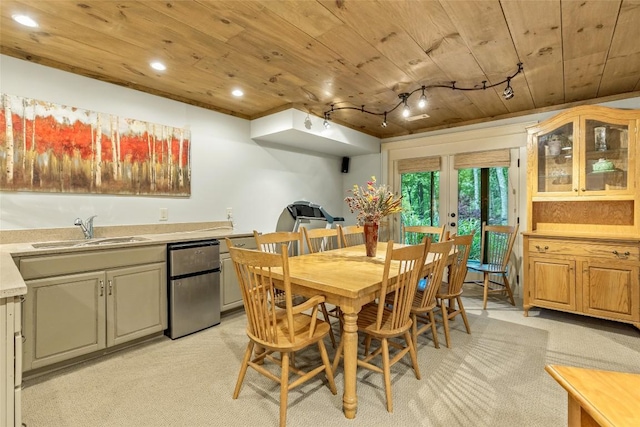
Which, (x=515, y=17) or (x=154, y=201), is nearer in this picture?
(x=515, y=17)

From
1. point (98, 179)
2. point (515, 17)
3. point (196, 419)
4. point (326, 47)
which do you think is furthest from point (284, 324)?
point (515, 17)

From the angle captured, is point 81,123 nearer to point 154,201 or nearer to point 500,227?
point 154,201

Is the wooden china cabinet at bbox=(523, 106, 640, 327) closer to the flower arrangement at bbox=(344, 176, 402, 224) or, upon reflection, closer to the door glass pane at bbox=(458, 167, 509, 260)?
the door glass pane at bbox=(458, 167, 509, 260)

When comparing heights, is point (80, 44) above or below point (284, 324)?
above

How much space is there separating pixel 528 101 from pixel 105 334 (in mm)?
4731

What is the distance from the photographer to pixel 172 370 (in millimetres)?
2213

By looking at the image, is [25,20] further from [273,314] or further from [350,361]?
[350,361]

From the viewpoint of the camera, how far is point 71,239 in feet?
8.60

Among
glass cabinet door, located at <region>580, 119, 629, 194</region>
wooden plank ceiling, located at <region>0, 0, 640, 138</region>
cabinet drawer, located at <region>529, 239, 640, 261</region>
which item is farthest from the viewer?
glass cabinet door, located at <region>580, 119, 629, 194</region>

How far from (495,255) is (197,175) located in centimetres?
373

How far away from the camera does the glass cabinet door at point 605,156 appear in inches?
118

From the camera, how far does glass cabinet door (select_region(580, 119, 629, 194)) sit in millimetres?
2994

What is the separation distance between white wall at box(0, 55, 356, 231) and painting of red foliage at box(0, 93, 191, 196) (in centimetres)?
8

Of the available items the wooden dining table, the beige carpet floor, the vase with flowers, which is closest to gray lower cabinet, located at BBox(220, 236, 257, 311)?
the beige carpet floor
